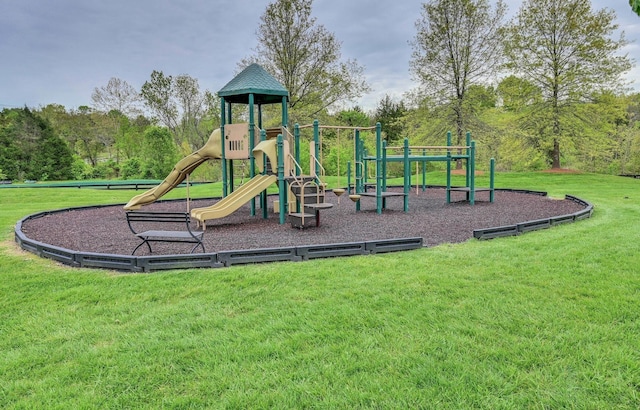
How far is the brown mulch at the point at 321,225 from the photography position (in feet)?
24.3

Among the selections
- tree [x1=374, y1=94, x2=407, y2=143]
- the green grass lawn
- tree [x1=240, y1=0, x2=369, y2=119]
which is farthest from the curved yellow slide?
tree [x1=374, y1=94, x2=407, y2=143]

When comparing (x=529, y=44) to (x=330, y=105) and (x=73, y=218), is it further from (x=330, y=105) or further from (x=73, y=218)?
(x=73, y=218)

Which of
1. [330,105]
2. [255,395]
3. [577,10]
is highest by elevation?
[577,10]

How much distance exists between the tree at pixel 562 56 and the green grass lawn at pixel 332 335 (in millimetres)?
22948

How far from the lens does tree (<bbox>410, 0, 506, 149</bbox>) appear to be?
25500 millimetres

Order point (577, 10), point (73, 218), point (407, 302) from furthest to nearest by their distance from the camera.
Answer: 1. point (577, 10)
2. point (73, 218)
3. point (407, 302)

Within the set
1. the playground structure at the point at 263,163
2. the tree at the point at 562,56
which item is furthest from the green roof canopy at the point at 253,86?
the tree at the point at 562,56

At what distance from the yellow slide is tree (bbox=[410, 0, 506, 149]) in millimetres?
19630

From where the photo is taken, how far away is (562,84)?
81.1 ft

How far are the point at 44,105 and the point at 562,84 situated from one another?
58.2 meters

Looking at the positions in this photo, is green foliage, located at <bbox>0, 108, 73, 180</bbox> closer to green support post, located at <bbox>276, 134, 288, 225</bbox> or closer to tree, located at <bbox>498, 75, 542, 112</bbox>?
green support post, located at <bbox>276, 134, 288, 225</bbox>

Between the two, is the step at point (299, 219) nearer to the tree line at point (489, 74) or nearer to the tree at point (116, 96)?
the tree line at point (489, 74)

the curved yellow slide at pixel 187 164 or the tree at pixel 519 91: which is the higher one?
the tree at pixel 519 91

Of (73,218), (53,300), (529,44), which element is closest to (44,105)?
(73,218)
